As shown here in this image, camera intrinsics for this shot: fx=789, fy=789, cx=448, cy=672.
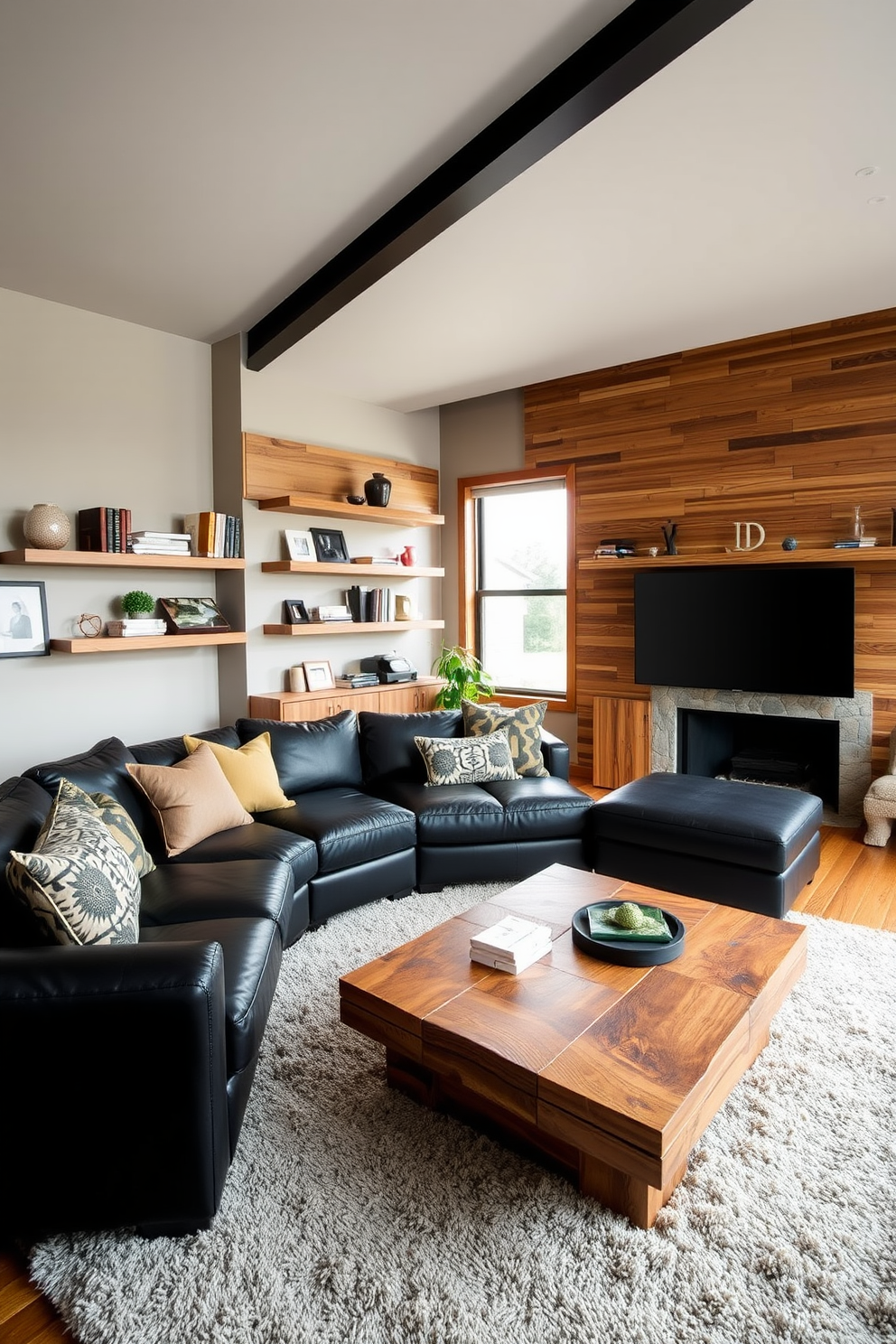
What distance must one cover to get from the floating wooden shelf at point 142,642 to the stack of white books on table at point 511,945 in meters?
2.71

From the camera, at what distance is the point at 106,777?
290 cm

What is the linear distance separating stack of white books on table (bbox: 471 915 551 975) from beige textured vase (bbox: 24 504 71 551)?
116 inches

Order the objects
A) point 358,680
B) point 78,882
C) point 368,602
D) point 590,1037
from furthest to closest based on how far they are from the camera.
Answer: point 368,602, point 358,680, point 78,882, point 590,1037

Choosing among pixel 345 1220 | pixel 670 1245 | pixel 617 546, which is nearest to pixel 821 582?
pixel 617 546

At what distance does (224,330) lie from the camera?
459 cm

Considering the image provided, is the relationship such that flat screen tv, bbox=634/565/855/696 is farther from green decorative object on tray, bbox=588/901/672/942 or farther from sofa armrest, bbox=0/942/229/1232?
sofa armrest, bbox=0/942/229/1232

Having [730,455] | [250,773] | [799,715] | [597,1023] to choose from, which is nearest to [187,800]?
[250,773]

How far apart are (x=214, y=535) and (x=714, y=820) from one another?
123 inches

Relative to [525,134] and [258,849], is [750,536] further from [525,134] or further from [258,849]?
[258,849]

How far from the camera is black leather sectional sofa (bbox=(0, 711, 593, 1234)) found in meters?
1.54

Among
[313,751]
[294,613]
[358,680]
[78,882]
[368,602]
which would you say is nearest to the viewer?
[78,882]

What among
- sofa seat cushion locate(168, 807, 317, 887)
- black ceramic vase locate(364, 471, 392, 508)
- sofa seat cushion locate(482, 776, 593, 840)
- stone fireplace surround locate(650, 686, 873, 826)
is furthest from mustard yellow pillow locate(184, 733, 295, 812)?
stone fireplace surround locate(650, 686, 873, 826)

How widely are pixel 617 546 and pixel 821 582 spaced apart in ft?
4.29

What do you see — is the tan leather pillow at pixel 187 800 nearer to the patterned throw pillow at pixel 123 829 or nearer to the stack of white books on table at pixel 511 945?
the patterned throw pillow at pixel 123 829
